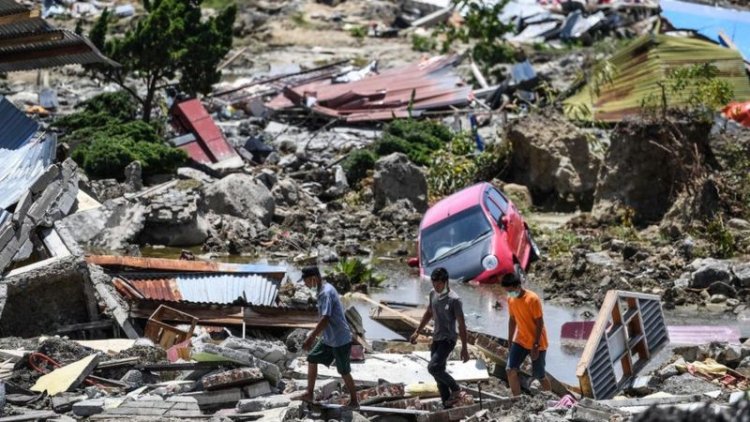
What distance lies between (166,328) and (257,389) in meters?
2.77

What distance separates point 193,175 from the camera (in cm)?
2688

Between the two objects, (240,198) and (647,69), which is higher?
(647,69)

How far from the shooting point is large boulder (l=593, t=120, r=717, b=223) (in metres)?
23.7

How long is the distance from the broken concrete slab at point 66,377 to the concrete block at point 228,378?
4.12 ft

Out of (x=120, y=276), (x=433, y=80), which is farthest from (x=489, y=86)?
(x=120, y=276)

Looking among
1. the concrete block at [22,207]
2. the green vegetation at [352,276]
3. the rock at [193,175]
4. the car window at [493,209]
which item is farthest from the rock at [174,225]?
the concrete block at [22,207]

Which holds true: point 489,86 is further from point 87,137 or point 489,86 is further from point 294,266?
point 294,266

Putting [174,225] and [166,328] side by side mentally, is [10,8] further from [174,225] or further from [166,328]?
[174,225]

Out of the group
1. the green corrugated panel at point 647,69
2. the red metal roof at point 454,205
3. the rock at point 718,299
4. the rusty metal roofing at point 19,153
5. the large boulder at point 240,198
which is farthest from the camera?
the green corrugated panel at point 647,69

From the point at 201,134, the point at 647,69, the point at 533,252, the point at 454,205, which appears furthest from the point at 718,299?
the point at 201,134

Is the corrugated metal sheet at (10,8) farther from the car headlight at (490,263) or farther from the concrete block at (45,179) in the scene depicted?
the car headlight at (490,263)

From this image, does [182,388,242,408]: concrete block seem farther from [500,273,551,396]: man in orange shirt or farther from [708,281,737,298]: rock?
[708,281,737,298]: rock

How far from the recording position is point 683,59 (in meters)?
30.5

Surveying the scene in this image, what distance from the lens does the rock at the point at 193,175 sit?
87.6ft
